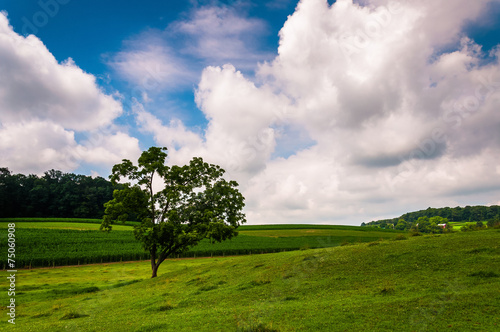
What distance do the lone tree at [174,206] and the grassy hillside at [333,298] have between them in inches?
384

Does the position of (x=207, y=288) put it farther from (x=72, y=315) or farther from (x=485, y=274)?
(x=485, y=274)

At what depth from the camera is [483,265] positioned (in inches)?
562

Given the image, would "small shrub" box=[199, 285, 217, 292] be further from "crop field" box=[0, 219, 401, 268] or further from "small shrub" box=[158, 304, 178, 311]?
"crop field" box=[0, 219, 401, 268]

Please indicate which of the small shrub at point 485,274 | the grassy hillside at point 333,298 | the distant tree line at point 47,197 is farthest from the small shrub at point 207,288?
the distant tree line at point 47,197

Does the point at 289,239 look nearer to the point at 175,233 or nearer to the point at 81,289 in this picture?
the point at 175,233

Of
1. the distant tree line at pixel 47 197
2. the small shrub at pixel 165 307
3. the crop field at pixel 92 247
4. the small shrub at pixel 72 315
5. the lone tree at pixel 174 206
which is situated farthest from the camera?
the distant tree line at pixel 47 197

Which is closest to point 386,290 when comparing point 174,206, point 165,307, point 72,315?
point 165,307

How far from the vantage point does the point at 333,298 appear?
1339 cm

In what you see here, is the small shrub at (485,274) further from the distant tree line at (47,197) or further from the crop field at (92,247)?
the distant tree line at (47,197)

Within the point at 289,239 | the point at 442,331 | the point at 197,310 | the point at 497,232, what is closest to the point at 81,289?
the point at 197,310

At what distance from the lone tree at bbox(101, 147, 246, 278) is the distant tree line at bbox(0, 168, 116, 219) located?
127196 millimetres

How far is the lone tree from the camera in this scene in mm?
33250

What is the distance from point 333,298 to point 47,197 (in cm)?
16219

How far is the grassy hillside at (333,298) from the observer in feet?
33.7
